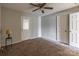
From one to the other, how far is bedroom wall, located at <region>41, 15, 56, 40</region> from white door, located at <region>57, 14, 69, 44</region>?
15cm

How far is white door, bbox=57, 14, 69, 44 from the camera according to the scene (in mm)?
3080

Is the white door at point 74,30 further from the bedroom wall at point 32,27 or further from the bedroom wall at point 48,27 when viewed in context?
the bedroom wall at point 32,27

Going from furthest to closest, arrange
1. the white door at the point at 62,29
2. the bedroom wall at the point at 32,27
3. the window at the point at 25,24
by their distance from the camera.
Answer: the white door at the point at 62,29, the bedroom wall at the point at 32,27, the window at the point at 25,24

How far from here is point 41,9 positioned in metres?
2.73

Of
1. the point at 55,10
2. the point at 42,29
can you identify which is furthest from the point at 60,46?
the point at 55,10

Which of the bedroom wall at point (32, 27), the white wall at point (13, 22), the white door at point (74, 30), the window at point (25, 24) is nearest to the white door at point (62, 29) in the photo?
the white door at point (74, 30)

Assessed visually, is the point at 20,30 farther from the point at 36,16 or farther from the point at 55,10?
the point at 55,10

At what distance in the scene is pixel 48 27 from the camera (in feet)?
9.89

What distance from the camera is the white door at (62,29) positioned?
10.1 feet

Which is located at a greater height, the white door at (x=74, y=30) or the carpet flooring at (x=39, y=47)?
the white door at (x=74, y=30)

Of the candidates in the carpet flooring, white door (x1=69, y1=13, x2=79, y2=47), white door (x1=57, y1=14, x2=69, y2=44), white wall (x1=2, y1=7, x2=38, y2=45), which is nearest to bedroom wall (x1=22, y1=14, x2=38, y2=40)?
white wall (x1=2, y1=7, x2=38, y2=45)

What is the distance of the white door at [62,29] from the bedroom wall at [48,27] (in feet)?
0.50

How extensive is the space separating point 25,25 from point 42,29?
53 centimetres

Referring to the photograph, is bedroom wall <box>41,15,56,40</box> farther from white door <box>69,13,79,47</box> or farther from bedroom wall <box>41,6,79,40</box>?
white door <box>69,13,79,47</box>
